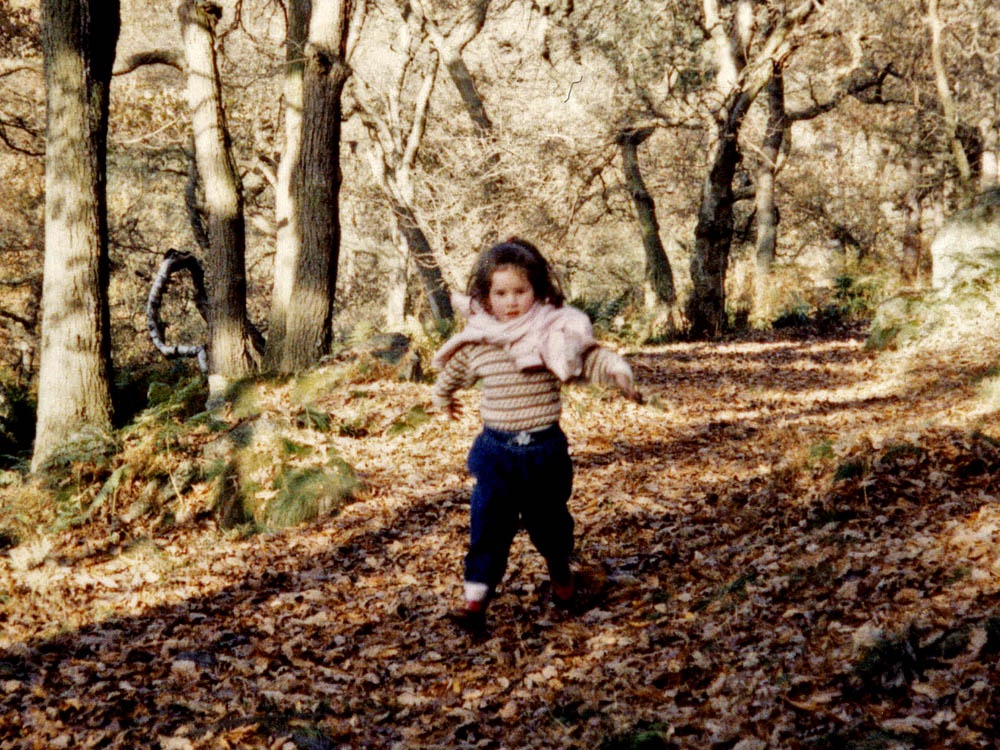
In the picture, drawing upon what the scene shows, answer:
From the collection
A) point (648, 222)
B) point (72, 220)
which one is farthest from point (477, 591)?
point (648, 222)

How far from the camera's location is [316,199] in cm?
1070

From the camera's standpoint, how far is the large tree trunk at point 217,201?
11.5 metres

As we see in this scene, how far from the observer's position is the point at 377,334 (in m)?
11.4

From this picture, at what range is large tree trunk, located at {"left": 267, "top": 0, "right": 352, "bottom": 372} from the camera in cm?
1073

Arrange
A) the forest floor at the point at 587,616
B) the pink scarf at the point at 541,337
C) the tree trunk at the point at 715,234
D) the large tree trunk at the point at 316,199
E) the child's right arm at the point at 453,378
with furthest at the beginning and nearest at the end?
the tree trunk at the point at 715,234 → the large tree trunk at the point at 316,199 → the child's right arm at the point at 453,378 → the pink scarf at the point at 541,337 → the forest floor at the point at 587,616

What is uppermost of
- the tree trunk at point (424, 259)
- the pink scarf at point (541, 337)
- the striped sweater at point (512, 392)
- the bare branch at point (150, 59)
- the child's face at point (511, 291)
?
the bare branch at point (150, 59)

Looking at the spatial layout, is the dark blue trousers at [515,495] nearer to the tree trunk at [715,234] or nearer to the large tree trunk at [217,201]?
the large tree trunk at [217,201]

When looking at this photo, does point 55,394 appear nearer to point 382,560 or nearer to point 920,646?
point 382,560

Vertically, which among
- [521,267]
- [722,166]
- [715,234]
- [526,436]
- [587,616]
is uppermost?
[722,166]

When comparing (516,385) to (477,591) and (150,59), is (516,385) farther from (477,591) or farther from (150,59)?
(150,59)

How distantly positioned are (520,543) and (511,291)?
107 inches

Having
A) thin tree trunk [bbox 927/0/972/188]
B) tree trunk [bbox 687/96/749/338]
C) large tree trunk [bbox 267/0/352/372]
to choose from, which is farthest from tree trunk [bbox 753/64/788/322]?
large tree trunk [bbox 267/0/352/372]

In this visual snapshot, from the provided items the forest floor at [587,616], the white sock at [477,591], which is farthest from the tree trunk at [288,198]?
the white sock at [477,591]

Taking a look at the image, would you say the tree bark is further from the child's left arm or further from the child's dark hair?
the child's left arm
